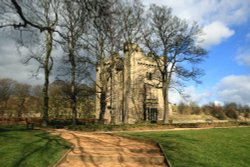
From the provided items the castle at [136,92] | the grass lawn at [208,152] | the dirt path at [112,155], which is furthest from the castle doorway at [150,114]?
the dirt path at [112,155]

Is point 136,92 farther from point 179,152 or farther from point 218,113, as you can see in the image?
point 179,152

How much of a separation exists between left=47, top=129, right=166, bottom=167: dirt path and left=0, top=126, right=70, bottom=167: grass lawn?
20.8 inches

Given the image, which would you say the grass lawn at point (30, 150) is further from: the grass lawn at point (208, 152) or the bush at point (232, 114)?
the bush at point (232, 114)

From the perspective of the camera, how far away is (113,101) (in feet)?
135

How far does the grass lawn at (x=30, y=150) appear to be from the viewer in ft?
31.1

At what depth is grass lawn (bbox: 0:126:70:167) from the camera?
9.48m

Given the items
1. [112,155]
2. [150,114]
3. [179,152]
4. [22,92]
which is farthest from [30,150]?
[22,92]

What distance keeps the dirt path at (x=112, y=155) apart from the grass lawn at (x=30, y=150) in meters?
0.53

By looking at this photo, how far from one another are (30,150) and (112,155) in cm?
330

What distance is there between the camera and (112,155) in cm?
1104

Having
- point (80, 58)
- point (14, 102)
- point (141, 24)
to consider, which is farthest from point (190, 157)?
point (14, 102)

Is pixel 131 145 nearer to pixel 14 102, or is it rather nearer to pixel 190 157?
pixel 190 157

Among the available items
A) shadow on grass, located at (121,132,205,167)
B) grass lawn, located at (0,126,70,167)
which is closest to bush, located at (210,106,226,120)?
shadow on grass, located at (121,132,205,167)

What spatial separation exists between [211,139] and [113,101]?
27.0 meters
